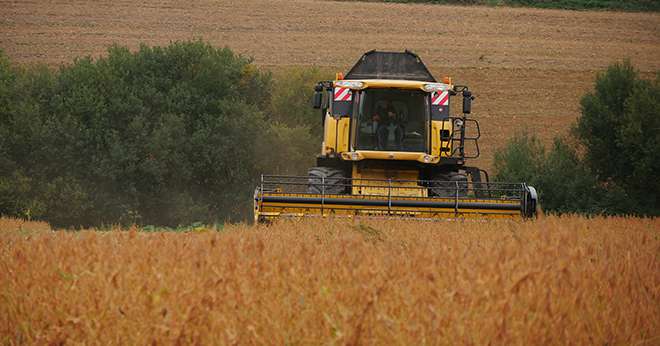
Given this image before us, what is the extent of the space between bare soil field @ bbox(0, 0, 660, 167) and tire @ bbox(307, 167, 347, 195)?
2151 centimetres

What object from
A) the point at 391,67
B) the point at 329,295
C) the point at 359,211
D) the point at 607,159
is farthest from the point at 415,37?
the point at 329,295

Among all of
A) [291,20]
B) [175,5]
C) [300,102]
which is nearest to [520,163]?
[300,102]

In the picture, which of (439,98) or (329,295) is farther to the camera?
(439,98)

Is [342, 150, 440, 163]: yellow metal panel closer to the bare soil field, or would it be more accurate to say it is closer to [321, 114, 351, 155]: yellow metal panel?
[321, 114, 351, 155]: yellow metal panel

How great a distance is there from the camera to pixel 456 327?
188 inches

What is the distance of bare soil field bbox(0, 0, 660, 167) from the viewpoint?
39.3m

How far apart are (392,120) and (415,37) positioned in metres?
30.2

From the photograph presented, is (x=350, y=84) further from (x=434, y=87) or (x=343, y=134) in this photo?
(x=434, y=87)

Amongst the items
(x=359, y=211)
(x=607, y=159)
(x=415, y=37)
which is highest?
(x=415, y=37)

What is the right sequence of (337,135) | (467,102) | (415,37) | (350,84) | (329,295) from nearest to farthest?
(329,295) < (467,102) < (350,84) < (337,135) < (415,37)

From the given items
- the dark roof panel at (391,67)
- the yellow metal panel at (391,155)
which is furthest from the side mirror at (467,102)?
the dark roof panel at (391,67)

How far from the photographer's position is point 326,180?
1503 cm

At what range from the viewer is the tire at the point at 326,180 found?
47.6 ft

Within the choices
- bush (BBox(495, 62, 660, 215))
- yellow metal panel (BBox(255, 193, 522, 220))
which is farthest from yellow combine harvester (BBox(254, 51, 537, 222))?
bush (BBox(495, 62, 660, 215))
